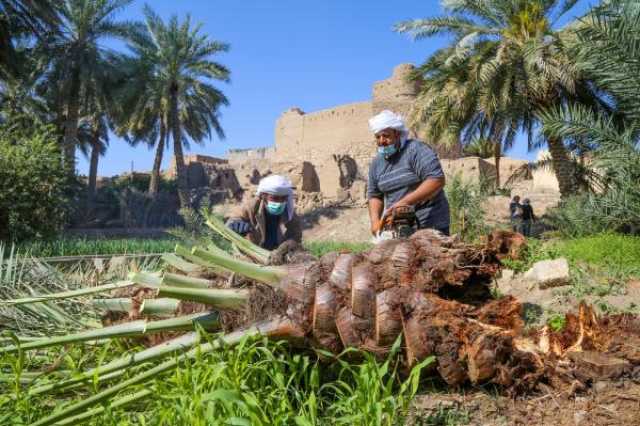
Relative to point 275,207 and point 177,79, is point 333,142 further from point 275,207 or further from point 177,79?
point 275,207

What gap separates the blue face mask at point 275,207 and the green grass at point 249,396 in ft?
6.41

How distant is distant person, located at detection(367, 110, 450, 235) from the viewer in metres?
2.93

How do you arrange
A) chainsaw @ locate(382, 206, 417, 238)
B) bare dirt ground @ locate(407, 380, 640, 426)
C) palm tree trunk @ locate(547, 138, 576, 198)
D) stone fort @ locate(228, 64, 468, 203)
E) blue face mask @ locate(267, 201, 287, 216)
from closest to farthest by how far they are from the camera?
bare dirt ground @ locate(407, 380, 640, 426) < chainsaw @ locate(382, 206, 417, 238) < blue face mask @ locate(267, 201, 287, 216) < palm tree trunk @ locate(547, 138, 576, 198) < stone fort @ locate(228, 64, 468, 203)

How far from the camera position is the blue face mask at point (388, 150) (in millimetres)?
3148

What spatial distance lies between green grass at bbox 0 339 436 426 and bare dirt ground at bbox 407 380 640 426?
18 cm

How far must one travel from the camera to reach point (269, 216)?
3873 millimetres

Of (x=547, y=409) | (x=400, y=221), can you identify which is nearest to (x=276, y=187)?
(x=400, y=221)

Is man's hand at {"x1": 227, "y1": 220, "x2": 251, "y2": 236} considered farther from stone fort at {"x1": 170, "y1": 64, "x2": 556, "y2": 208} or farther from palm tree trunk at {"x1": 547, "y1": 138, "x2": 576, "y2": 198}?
stone fort at {"x1": 170, "y1": 64, "x2": 556, "y2": 208}

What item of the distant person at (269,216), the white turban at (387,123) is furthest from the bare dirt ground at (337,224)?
the white turban at (387,123)

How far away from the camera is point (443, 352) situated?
1.57 m

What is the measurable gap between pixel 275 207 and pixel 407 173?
111cm

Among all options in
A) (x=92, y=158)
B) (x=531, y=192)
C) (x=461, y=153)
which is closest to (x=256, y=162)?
(x=92, y=158)

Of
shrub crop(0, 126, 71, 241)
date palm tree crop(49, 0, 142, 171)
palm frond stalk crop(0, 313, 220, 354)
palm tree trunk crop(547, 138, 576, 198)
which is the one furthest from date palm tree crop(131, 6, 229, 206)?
palm frond stalk crop(0, 313, 220, 354)

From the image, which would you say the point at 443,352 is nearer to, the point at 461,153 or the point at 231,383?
the point at 231,383
